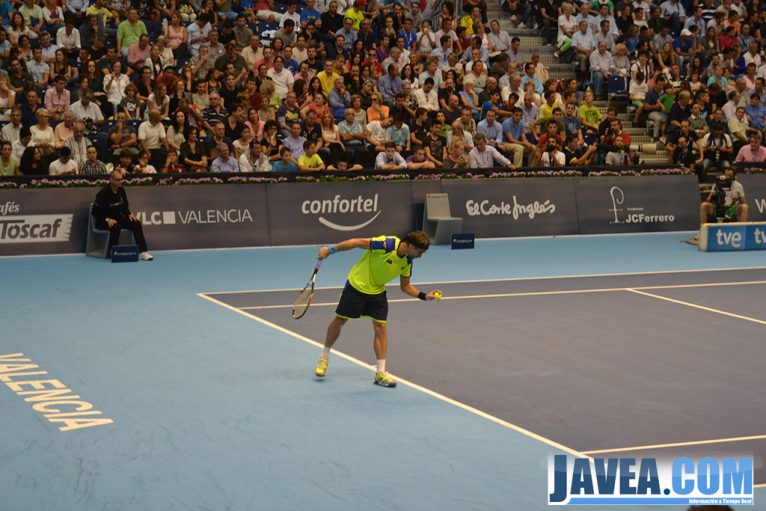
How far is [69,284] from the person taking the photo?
61.0 feet

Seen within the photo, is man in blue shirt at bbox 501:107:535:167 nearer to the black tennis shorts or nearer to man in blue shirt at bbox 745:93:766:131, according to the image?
man in blue shirt at bbox 745:93:766:131

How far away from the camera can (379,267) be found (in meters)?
12.2

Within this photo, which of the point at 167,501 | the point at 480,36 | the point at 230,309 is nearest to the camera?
the point at 167,501

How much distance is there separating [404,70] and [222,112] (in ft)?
16.5

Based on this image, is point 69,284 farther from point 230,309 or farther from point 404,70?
point 404,70

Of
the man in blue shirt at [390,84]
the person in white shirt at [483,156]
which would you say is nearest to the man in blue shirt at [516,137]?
the person in white shirt at [483,156]

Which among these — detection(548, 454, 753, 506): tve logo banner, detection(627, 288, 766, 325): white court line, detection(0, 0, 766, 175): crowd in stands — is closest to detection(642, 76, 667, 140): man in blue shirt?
detection(0, 0, 766, 175): crowd in stands

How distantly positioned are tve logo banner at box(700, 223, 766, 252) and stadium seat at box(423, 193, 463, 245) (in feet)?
16.6

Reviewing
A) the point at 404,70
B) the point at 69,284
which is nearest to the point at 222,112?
the point at 404,70

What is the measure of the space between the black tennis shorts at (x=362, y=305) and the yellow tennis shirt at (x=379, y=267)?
53mm

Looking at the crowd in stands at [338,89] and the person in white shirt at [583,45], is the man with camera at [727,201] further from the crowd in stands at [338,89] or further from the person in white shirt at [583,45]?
the person in white shirt at [583,45]

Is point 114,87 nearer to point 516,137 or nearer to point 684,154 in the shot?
point 516,137

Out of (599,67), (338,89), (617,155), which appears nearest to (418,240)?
(338,89)

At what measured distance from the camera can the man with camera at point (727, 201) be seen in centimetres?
2495
